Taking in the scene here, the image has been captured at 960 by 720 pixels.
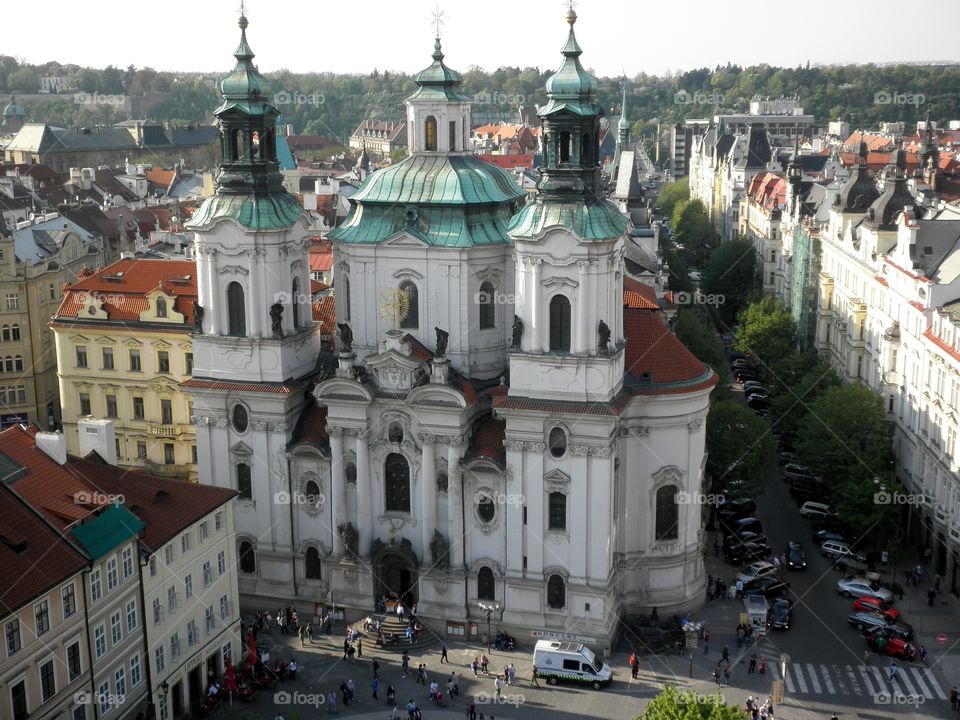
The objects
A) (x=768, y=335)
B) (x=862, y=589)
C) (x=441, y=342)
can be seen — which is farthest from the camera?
(x=768, y=335)

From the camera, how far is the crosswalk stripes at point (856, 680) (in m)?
55.6

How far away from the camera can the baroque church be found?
2253 inches

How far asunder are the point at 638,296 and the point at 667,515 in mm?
18748

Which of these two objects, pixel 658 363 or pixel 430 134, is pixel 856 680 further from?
pixel 430 134

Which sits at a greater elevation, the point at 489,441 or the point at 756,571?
the point at 489,441

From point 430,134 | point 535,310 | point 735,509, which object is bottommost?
point 735,509

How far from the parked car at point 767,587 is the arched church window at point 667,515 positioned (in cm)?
655

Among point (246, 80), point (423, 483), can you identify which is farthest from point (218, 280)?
point (423, 483)

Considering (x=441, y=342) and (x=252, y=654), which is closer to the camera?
(x=252, y=654)

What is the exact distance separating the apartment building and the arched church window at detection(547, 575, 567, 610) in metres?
23.3

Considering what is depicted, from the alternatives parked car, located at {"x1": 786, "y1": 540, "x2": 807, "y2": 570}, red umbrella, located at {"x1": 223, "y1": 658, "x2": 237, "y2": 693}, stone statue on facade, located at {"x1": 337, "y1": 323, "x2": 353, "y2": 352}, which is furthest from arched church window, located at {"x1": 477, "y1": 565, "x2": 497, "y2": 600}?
parked car, located at {"x1": 786, "y1": 540, "x2": 807, "y2": 570}

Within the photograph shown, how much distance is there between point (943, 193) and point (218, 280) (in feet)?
249

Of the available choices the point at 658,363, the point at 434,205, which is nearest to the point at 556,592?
the point at 658,363

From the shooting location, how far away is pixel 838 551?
2768 inches
